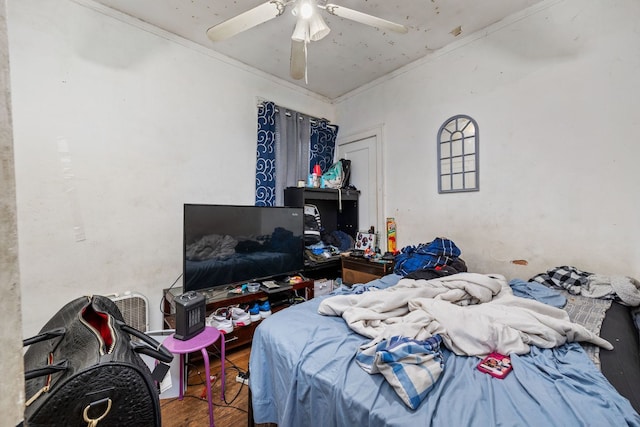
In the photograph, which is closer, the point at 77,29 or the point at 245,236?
the point at 77,29

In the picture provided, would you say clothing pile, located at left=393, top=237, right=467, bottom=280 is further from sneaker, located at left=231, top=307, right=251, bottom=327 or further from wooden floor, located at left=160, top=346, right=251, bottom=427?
wooden floor, located at left=160, top=346, right=251, bottom=427

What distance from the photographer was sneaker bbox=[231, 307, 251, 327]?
1.91m

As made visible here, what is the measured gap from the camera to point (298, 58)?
66.3 inches

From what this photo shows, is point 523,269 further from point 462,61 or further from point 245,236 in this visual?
point 245,236

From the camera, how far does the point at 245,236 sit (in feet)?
6.84

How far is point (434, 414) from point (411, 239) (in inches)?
79.4

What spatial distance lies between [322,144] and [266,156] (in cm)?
82

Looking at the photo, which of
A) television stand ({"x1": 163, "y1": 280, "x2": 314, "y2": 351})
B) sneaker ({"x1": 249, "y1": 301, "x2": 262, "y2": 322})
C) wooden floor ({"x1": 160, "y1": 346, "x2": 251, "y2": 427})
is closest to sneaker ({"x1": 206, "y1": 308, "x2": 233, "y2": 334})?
television stand ({"x1": 163, "y1": 280, "x2": 314, "y2": 351})

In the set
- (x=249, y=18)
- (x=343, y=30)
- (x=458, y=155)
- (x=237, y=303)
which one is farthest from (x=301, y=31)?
(x=237, y=303)

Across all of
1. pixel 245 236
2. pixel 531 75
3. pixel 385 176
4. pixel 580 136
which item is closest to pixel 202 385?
pixel 245 236

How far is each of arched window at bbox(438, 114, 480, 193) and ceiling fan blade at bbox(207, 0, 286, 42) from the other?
66.2 inches

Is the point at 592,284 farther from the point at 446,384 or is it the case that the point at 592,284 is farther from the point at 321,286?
the point at 321,286

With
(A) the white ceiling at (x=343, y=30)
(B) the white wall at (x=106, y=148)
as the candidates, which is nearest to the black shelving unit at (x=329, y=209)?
(B) the white wall at (x=106, y=148)

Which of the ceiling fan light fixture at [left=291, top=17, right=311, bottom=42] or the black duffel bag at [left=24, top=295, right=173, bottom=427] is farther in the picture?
the ceiling fan light fixture at [left=291, top=17, right=311, bottom=42]
